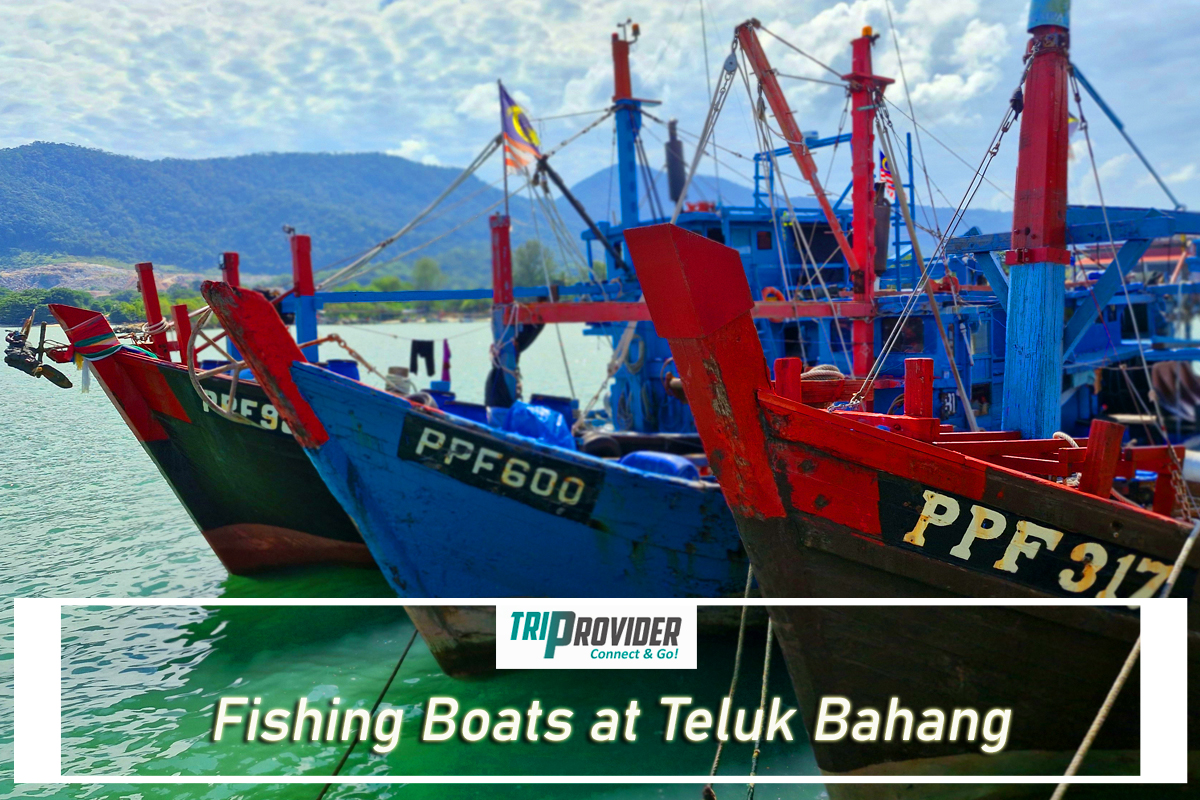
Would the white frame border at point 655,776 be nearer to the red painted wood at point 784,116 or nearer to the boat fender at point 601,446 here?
the boat fender at point 601,446

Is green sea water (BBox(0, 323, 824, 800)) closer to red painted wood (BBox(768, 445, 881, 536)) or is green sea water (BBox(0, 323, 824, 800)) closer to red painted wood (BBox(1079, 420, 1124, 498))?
red painted wood (BBox(768, 445, 881, 536))

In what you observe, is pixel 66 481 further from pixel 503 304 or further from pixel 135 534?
pixel 503 304

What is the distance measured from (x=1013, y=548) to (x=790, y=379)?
1.41 metres

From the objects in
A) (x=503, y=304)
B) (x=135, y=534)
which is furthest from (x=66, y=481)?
(x=503, y=304)

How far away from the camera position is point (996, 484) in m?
3.98

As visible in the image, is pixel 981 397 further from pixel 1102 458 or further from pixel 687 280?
pixel 687 280

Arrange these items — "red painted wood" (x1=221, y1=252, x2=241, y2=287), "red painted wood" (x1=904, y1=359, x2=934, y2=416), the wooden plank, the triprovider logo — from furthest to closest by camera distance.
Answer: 1. "red painted wood" (x1=221, y1=252, x2=241, y2=287)
2. the triprovider logo
3. the wooden plank
4. "red painted wood" (x1=904, y1=359, x2=934, y2=416)

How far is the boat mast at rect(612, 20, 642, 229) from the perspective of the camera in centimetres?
1387

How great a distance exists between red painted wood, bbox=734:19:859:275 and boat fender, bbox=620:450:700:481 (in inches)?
166

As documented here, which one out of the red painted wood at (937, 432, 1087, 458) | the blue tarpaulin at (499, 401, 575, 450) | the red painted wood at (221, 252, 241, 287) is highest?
the red painted wood at (221, 252, 241, 287)

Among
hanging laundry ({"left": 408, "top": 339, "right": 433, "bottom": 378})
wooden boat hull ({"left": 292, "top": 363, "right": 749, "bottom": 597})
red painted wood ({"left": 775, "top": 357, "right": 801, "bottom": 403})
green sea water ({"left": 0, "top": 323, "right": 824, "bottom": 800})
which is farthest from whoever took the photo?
hanging laundry ({"left": 408, "top": 339, "right": 433, "bottom": 378})

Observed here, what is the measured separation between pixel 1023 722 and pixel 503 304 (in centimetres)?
1001

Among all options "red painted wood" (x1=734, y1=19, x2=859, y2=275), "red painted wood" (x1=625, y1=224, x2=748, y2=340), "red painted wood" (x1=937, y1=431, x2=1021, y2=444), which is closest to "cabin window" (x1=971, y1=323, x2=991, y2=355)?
"red painted wood" (x1=734, y1=19, x2=859, y2=275)

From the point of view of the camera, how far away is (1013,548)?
13.3 ft
